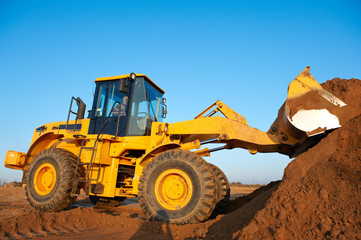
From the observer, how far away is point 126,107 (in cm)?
668

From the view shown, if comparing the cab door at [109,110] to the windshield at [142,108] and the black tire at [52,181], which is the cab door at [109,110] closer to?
the windshield at [142,108]

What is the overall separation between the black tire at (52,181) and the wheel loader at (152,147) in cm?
2

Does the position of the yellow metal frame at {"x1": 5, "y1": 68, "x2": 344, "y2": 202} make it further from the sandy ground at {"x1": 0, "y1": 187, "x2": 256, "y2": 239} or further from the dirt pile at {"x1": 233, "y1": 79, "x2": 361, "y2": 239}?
the dirt pile at {"x1": 233, "y1": 79, "x2": 361, "y2": 239}

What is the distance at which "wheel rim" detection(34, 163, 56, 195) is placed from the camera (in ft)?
21.3

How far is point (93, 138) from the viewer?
21.7 feet

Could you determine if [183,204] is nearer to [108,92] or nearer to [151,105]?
[151,105]

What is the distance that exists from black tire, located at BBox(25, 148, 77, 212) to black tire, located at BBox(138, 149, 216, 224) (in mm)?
2118

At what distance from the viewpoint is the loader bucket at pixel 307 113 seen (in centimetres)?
453

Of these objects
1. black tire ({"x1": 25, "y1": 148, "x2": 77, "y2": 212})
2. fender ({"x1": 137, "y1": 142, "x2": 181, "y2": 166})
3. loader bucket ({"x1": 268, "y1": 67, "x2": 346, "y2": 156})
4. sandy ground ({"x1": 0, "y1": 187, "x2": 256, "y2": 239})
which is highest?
loader bucket ({"x1": 268, "y1": 67, "x2": 346, "y2": 156})

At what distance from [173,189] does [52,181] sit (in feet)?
11.1

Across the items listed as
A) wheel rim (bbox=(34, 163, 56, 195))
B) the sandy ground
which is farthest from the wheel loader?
the sandy ground

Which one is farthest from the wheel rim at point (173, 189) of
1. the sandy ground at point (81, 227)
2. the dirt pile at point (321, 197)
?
the dirt pile at point (321, 197)

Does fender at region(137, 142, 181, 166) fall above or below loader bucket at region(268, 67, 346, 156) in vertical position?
below

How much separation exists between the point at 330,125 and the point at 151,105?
4.32 m
